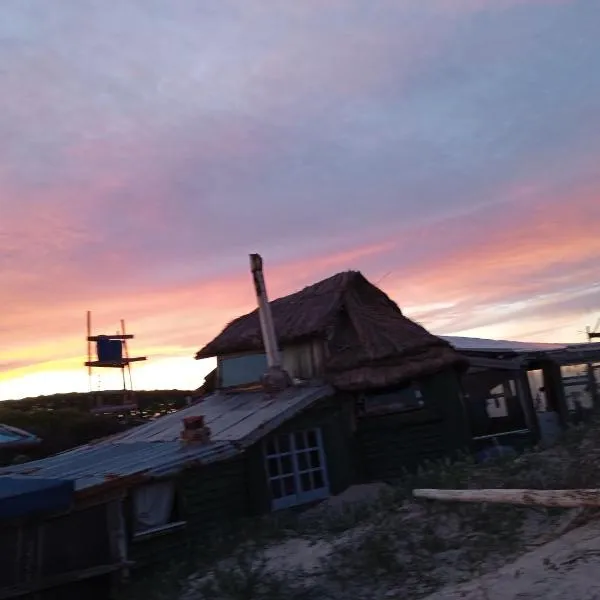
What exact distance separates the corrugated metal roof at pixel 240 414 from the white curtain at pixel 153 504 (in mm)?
1726

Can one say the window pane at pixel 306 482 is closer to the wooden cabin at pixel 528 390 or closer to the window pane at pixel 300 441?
the window pane at pixel 300 441

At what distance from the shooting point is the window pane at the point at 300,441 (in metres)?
15.8

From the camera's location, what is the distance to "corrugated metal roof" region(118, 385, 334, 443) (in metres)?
15.0

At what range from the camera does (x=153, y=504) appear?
13117 millimetres

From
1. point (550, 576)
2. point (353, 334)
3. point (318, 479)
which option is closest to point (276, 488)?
point (318, 479)

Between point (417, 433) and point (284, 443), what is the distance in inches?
129

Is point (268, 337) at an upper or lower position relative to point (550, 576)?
upper

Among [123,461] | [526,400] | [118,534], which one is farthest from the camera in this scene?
[526,400]

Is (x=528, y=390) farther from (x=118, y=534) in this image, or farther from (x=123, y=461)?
(x=118, y=534)

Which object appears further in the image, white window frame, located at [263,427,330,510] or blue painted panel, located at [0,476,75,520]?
white window frame, located at [263,427,330,510]

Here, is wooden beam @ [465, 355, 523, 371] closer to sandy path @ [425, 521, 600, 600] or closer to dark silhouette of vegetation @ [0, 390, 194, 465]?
sandy path @ [425, 521, 600, 600]

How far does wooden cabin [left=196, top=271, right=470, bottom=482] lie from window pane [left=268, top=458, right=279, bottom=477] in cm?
34

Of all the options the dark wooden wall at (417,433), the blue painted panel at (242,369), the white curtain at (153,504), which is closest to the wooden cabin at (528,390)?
the dark wooden wall at (417,433)

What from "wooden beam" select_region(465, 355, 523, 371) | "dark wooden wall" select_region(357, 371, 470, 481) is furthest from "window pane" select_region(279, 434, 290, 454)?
"wooden beam" select_region(465, 355, 523, 371)
